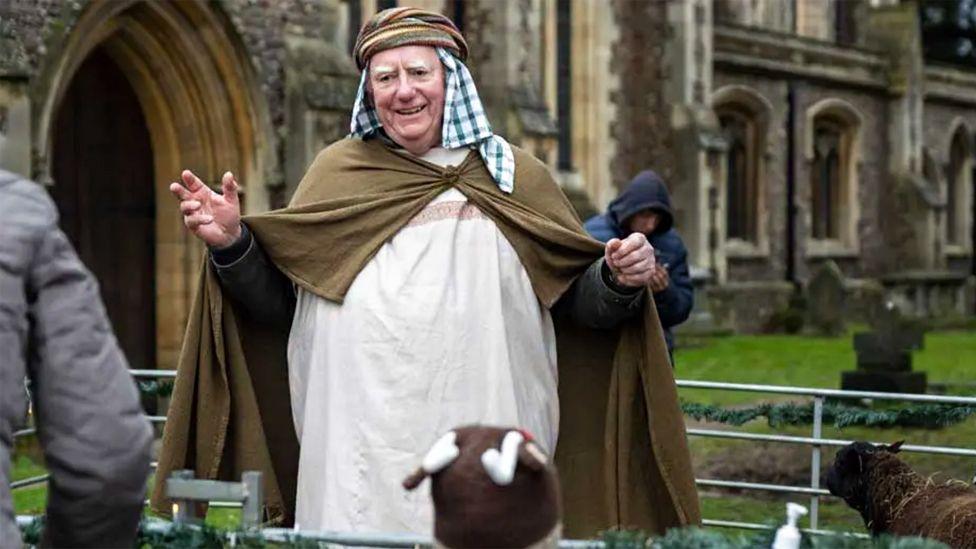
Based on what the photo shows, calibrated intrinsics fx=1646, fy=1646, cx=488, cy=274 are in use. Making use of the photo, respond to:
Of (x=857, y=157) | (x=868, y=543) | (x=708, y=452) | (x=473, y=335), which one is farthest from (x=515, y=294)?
(x=857, y=157)

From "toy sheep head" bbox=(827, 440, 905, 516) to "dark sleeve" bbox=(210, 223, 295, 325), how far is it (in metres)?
2.50

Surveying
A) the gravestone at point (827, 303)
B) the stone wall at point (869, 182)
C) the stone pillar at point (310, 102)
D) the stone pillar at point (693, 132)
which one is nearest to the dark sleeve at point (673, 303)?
the stone pillar at point (310, 102)

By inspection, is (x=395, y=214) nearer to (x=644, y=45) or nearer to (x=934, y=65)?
(x=644, y=45)

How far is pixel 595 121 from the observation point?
74.9 feet

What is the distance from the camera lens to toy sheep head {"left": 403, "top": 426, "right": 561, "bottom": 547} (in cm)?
259

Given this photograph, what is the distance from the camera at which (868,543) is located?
3.06 meters

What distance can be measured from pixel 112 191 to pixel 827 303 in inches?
547

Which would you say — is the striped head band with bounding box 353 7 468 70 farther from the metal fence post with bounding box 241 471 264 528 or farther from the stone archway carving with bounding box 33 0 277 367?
the stone archway carving with bounding box 33 0 277 367

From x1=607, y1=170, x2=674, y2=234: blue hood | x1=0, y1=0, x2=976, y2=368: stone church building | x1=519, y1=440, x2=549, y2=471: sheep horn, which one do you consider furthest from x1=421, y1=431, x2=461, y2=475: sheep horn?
x1=607, y1=170, x2=674, y2=234: blue hood

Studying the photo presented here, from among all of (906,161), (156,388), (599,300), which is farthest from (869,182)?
(599,300)

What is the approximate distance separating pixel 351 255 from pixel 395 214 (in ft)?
0.52

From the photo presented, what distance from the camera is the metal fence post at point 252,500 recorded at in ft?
10.2

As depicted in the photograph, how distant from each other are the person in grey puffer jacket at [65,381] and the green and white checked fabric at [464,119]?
1.90 meters

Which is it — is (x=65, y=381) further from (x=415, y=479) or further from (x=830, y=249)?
(x=830, y=249)
